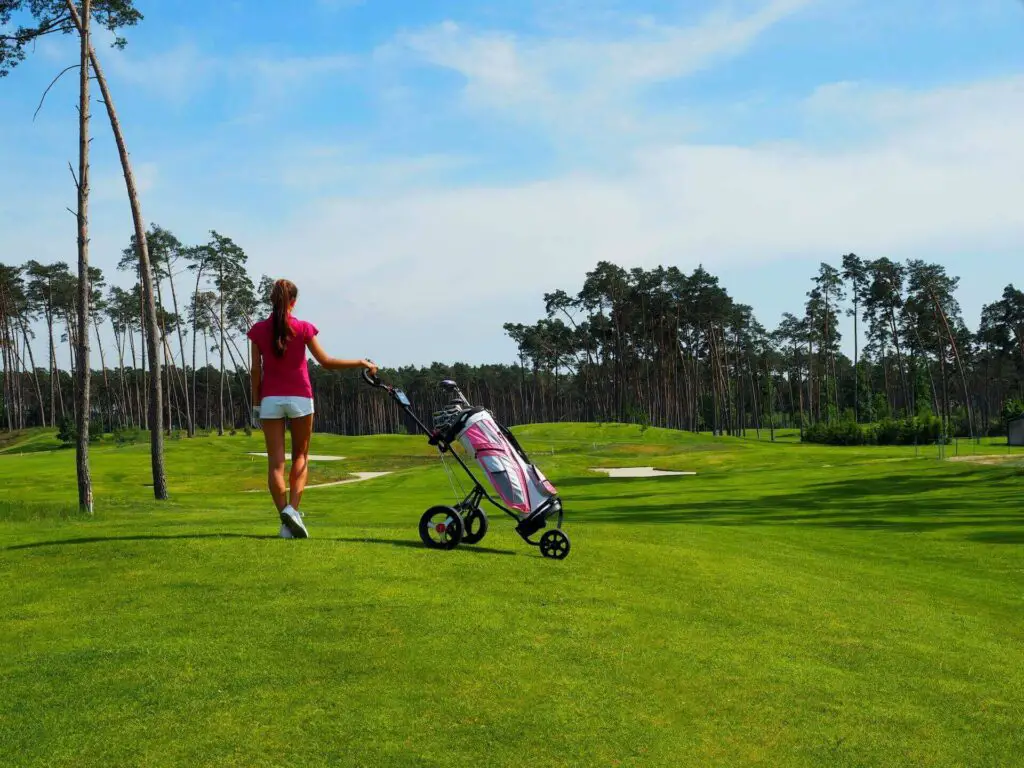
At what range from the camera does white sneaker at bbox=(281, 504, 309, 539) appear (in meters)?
9.76

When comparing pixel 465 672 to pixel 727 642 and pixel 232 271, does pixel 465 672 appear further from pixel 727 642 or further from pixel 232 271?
pixel 232 271

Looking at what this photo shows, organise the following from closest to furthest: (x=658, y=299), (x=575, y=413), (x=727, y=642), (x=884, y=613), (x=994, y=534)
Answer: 1. (x=727, y=642)
2. (x=884, y=613)
3. (x=994, y=534)
4. (x=658, y=299)
5. (x=575, y=413)

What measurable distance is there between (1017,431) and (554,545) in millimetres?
82320

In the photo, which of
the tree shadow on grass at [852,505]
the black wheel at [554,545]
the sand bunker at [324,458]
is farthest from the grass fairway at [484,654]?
the sand bunker at [324,458]

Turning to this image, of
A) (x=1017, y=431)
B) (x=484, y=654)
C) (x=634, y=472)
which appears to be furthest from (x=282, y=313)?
(x=1017, y=431)

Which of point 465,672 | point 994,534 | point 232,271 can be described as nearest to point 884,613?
point 465,672

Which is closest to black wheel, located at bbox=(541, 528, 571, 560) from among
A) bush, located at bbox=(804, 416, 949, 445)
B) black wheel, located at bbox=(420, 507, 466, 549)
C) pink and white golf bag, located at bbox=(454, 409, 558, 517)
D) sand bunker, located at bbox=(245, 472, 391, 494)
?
pink and white golf bag, located at bbox=(454, 409, 558, 517)

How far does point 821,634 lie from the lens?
25.9 feet

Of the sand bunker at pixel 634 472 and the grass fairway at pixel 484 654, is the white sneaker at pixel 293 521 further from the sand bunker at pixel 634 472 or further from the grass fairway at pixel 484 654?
the sand bunker at pixel 634 472

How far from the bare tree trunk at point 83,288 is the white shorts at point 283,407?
8.42 m

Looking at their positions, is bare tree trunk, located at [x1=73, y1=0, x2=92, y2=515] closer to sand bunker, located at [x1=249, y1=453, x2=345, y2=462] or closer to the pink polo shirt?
the pink polo shirt

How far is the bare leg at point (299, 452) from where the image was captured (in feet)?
33.0

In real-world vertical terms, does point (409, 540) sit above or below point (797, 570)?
above

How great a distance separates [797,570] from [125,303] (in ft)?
350
